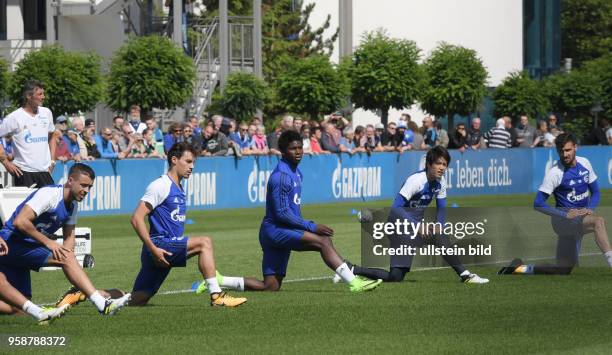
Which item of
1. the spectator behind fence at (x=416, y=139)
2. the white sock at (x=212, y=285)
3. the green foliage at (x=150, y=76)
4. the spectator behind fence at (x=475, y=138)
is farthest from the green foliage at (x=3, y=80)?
the white sock at (x=212, y=285)

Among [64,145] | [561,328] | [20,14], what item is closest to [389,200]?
[64,145]

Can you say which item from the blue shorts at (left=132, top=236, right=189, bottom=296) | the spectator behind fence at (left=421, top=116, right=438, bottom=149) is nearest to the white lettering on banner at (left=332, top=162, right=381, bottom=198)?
the spectator behind fence at (left=421, top=116, right=438, bottom=149)

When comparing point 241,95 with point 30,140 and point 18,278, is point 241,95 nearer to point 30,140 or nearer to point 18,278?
point 30,140

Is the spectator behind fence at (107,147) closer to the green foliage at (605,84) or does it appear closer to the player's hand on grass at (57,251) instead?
the player's hand on grass at (57,251)

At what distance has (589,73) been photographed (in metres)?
50.6

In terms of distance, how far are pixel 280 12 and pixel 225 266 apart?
48704 mm

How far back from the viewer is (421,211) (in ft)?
52.3

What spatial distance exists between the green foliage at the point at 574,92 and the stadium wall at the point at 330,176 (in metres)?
7.29

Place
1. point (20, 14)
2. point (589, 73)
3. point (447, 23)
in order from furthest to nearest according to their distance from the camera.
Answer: point (447, 23) → point (589, 73) → point (20, 14)

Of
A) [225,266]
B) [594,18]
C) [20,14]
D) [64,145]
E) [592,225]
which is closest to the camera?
[592,225]

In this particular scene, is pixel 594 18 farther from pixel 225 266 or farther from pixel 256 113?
pixel 225 266

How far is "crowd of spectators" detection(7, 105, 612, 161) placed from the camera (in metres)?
28.1

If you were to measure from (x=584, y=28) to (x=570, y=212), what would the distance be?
7124 centimetres

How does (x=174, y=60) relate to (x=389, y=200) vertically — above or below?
above
